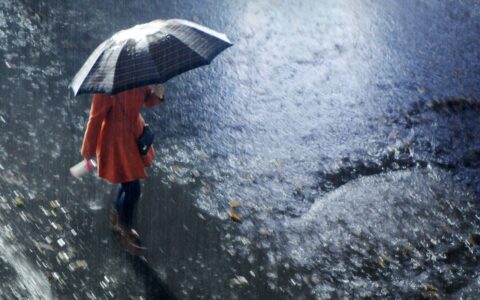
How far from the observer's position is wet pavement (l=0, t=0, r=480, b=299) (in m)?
4.92

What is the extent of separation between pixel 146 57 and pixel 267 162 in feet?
7.94

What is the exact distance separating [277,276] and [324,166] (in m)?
1.62

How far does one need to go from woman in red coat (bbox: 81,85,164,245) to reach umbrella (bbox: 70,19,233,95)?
270 millimetres

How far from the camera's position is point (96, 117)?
169 inches

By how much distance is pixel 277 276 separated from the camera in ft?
16.2

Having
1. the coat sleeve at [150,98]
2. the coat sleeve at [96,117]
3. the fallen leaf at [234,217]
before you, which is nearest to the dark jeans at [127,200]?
the coat sleeve at [96,117]

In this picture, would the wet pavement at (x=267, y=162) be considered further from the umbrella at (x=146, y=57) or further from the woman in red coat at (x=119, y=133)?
the umbrella at (x=146, y=57)

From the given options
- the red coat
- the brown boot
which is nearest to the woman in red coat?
the red coat

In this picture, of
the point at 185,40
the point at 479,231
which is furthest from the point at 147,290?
the point at 479,231

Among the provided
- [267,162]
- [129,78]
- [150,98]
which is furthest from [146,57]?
[267,162]

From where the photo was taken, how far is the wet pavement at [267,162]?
4.92 metres

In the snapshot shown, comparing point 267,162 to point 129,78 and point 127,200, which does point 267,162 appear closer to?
point 127,200

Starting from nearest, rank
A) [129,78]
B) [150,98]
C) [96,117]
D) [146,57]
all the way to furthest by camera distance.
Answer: [129,78] < [146,57] < [96,117] < [150,98]

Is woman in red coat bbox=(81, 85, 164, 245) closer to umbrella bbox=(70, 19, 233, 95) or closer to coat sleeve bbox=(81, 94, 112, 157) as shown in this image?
coat sleeve bbox=(81, 94, 112, 157)
